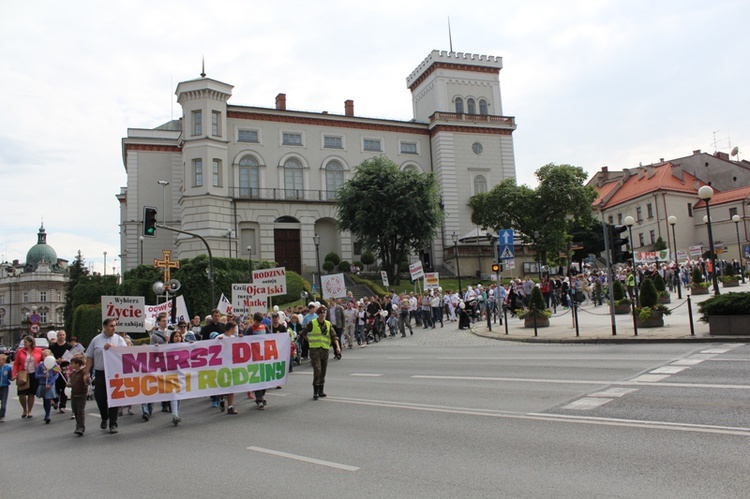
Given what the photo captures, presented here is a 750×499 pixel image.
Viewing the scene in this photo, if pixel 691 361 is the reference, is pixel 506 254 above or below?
above

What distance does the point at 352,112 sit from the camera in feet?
211

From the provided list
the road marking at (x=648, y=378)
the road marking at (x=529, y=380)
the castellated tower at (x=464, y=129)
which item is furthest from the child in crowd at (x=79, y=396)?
the castellated tower at (x=464, y=129)

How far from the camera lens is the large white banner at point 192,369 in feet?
34.9

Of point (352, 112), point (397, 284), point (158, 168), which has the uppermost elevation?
point (352, 112)

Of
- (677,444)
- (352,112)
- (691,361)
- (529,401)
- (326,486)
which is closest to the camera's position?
(326,486)

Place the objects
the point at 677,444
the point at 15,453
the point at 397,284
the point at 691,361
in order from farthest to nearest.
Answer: the point at 397,284 → the point at 691,361 → the point at 15,453 → the point at 677,444

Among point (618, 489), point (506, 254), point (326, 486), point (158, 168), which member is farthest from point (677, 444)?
point (158, 168)

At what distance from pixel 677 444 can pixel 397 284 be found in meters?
41.4

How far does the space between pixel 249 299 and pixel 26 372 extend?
37.2ft

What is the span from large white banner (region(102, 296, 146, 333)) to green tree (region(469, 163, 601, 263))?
129 ft

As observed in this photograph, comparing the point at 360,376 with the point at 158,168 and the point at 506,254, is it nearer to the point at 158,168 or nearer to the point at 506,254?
the point at 506,254

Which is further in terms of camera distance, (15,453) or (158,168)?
(158,168)

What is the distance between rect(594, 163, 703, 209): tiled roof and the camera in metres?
76.3

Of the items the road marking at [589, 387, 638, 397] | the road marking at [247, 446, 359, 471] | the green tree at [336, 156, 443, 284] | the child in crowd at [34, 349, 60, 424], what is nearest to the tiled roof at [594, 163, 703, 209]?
the green tree at [336, 156, 443, 284]
